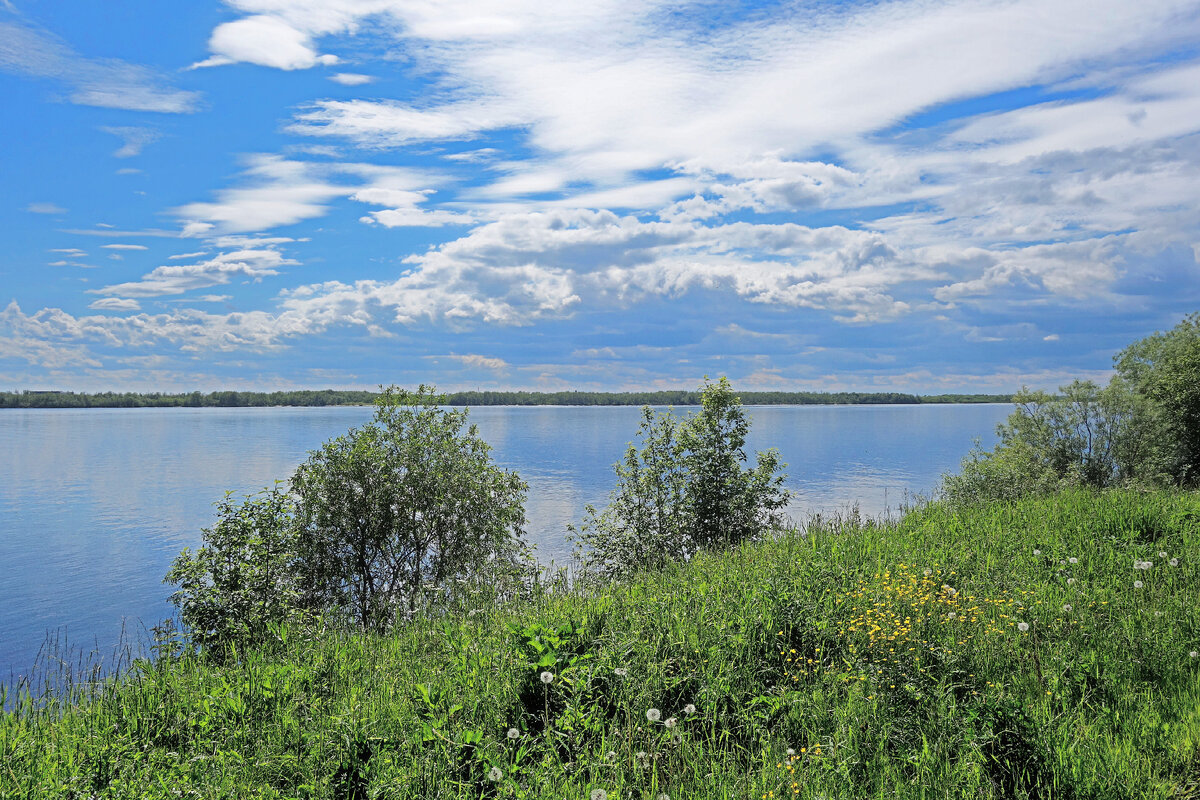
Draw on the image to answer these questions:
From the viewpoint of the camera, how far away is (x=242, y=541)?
15.2m

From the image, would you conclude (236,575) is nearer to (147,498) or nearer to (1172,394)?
(1172,394)

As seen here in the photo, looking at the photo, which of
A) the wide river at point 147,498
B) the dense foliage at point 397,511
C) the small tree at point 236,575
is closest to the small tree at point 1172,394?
the wide river at point 147,498

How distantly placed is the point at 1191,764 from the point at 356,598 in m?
21.6

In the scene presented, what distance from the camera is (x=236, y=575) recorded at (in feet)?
45.2

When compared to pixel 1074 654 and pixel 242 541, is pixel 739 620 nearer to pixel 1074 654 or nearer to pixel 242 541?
pixel 1074 654

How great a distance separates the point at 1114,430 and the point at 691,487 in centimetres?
5780

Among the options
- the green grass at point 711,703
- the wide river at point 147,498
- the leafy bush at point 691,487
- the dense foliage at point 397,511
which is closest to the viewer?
the green grass at point 711,703

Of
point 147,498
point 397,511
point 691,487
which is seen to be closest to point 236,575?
point 397,511

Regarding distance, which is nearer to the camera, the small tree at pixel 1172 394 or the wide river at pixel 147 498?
the wide river at pixel 147 498

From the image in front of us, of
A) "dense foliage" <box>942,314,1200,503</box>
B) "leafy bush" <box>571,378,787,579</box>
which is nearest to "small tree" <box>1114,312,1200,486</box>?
"dense foliage" <box>942,314,1200,503</box>

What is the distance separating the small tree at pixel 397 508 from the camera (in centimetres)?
2124

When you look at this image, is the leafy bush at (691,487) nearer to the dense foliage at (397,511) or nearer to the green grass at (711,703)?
the dense foliage at (397,511)

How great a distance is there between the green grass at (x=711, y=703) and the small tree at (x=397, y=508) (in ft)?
46.2

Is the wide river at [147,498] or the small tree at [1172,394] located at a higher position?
the small tree at [1172,394]
